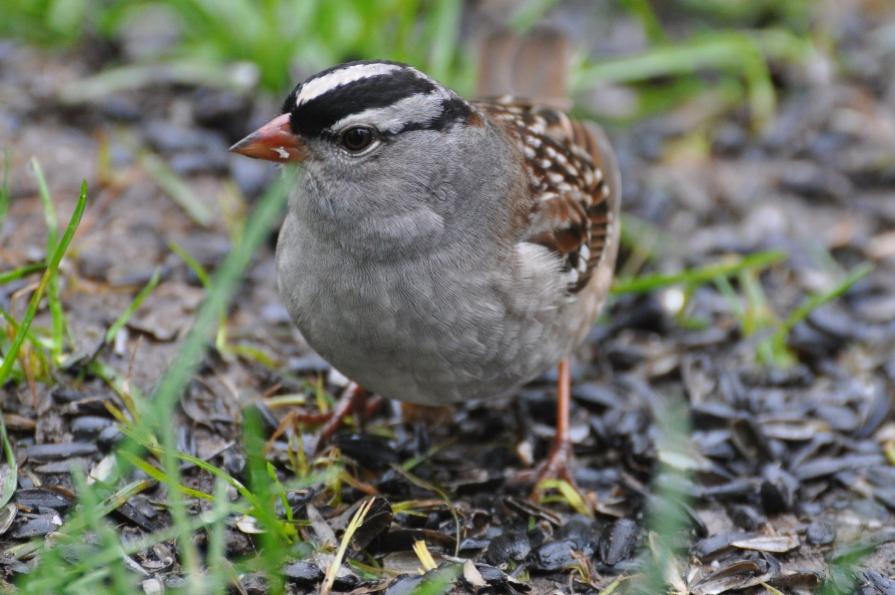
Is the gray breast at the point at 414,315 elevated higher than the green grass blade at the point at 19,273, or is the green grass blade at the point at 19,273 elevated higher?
the green grass blade at the point at 19,273

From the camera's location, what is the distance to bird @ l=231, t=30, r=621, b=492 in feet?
10.2

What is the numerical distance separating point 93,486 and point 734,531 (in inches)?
77.7

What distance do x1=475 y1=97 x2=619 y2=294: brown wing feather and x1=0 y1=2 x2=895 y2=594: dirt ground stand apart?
2.04 feet

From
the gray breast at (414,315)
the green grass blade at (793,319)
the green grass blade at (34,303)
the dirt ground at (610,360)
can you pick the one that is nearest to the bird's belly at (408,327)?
the gray breast at (414,315)

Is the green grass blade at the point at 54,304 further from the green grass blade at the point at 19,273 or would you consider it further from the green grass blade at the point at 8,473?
the green grass blade at the point at 8,473

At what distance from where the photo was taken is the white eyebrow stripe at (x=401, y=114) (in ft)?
10.1

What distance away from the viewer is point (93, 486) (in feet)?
10.4

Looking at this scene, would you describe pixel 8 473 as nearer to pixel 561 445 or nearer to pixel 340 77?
pixel 340 77

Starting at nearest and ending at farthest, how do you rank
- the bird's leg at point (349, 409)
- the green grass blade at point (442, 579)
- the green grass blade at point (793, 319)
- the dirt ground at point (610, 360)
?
the green grass blade at point (442, 579) → the dirt ground at point (610, 360) → the bird's leg at point (349, 409) → the green grass blade at point (793, 319)

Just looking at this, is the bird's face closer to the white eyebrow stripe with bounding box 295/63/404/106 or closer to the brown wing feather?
the white eyebrow stripe with bounding box 295/63/404/106

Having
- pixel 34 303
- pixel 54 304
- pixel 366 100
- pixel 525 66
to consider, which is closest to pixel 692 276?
pixel 525 66

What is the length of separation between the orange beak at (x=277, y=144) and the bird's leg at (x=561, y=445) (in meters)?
1.38

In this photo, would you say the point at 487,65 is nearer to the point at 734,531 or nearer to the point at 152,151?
the point at 152,151

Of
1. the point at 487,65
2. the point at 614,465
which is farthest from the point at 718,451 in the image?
the point at 487,65
